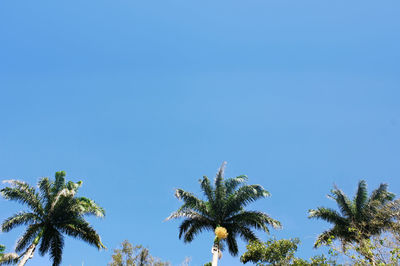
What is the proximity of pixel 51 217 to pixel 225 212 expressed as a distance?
12508 millimetres

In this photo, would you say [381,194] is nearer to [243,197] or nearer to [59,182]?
[243,197]

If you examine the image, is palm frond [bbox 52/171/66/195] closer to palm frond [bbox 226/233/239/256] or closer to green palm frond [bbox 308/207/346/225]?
palm frond [bbox 226/233/239/256]

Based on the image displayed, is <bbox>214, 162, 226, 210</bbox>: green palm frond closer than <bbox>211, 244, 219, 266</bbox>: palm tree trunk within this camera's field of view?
No

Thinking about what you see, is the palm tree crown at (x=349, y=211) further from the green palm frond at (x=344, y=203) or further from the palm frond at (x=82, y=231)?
the palm frond at (x=82, y=231)

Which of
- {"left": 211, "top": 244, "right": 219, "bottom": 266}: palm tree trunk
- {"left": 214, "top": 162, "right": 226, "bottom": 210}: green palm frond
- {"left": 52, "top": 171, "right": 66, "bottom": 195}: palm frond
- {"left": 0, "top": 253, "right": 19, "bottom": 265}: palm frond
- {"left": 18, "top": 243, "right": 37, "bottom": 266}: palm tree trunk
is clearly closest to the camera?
{"left": 18, "top": 243, "right": 37, "bottom": 266}: palm tree trunk

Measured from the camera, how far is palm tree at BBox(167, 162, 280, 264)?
75.6 feet

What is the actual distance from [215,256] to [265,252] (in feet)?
11.3

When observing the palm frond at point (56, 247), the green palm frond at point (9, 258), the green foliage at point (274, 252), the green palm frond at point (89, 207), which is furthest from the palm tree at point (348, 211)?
the green palm frond at point (9, 258)

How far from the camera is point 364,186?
25906 millimetres

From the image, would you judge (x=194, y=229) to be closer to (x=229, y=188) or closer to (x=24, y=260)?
(x=229, y=188)

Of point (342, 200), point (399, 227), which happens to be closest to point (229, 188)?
point (342, 200)

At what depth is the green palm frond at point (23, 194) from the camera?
71.0 feet

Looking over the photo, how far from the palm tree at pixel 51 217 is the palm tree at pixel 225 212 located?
20.6ft

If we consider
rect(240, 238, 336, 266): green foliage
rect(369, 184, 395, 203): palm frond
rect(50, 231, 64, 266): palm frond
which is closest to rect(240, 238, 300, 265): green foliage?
rect(240, 238, 336, 266): green foliage
